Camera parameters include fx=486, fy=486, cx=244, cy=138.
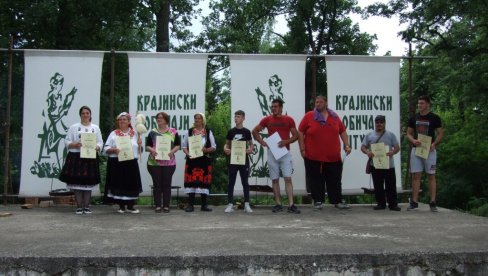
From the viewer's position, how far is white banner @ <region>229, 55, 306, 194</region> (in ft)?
27.1

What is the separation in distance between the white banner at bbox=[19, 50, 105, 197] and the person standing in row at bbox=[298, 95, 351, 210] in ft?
11.5

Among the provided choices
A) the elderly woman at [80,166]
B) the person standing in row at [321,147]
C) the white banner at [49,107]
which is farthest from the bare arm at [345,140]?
the white banner at [49,107]

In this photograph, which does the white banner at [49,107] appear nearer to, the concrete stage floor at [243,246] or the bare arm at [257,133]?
the concrete stage floor at [243,246]

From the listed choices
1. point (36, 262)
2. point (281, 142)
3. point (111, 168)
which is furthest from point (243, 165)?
point (36, 262)

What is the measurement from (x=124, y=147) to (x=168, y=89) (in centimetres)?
136

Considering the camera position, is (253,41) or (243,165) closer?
(243,165)

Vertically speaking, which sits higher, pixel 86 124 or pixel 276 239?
pixel 86 124

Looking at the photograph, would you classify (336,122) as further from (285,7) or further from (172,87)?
(285,7)

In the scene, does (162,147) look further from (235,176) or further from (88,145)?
(235,176)

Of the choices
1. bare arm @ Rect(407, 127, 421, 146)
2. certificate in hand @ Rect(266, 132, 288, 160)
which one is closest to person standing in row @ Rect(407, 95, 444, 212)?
bare arm @ Rect(407, 127, 421, 146)

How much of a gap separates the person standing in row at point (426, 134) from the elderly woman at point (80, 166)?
4.99 meters

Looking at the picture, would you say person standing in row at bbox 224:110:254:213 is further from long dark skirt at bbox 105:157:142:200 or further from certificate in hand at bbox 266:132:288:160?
long dark skirt at bbox 105:157:142:200

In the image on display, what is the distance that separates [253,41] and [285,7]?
2383mm

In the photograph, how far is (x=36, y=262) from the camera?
4277mm
